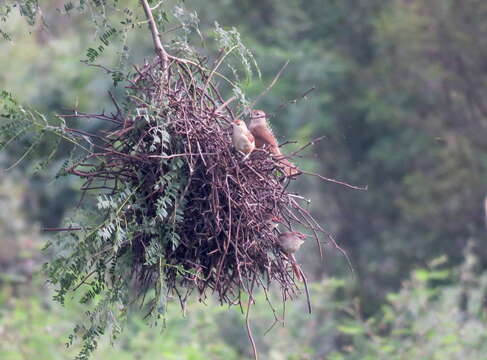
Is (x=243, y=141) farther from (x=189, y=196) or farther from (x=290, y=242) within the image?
(x=290, y=242)

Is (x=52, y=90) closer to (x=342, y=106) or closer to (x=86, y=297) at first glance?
(x=342, y=106)

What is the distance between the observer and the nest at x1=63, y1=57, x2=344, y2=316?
313 cm

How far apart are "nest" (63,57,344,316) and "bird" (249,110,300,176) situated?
0.16ft

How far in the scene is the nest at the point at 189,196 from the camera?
3.13m

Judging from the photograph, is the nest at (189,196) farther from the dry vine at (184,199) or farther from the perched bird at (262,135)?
the perched bird at (262,135)

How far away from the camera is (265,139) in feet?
11.8

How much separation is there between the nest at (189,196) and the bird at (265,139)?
5 cm

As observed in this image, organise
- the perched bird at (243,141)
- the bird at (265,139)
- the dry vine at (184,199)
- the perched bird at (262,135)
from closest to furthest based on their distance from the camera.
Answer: the dry vine at (184,199) < the perched bird at (243,141) < the bird at (265,139) < the perched bird at (262,135)

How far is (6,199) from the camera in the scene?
13555 mm

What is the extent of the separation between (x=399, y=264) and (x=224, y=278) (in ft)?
32.2

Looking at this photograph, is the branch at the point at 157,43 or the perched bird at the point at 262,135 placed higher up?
the branch at the point at 157,43

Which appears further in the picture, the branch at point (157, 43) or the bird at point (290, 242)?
the branch at point (157, 43)

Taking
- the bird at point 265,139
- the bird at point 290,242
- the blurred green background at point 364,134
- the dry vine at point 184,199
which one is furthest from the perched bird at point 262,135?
the blurred green background at point 364,134

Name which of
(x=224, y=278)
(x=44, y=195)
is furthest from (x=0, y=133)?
(x=44, y=195)
